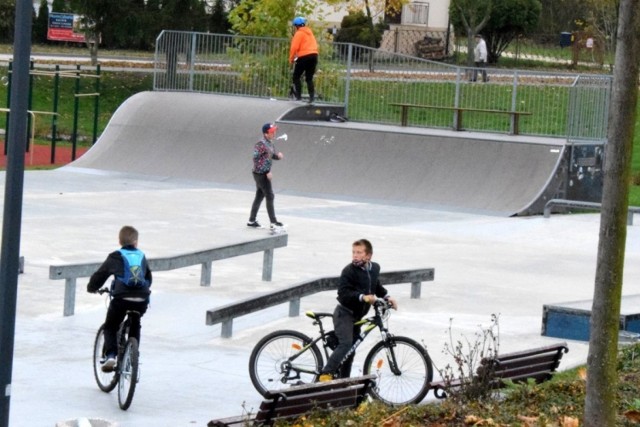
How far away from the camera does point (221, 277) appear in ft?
49.4

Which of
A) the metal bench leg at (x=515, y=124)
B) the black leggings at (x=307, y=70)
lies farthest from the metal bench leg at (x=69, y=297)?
the black leggings at (x=307, y=70)

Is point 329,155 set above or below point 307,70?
below

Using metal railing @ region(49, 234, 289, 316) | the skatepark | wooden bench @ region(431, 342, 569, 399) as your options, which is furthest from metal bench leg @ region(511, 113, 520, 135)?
wooden bench @ region(431, 342, 569, 399)

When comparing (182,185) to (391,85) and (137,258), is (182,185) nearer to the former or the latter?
(391,85)

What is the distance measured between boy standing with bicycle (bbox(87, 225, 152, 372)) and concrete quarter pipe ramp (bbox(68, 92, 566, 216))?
47.4ft

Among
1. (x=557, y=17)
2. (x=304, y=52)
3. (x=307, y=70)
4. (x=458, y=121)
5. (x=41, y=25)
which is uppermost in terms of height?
(x=557, y=17)

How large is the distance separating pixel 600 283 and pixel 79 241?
11.0 m

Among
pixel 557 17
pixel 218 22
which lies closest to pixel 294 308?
pixel 218 22

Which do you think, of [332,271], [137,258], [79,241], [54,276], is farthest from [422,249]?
[137,258]

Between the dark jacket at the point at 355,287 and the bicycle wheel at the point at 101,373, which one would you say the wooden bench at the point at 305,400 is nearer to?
the dark jacket at the point at 355,287

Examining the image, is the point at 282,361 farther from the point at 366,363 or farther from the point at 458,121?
the point at 458,121

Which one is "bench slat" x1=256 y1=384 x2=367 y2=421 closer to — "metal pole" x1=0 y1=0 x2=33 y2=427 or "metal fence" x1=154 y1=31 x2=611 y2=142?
"metal pole" x1=0 y1=0 x2=33 y2=427

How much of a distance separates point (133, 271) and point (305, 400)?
89.6 inches

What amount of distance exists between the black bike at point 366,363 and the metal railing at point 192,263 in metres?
3.11
